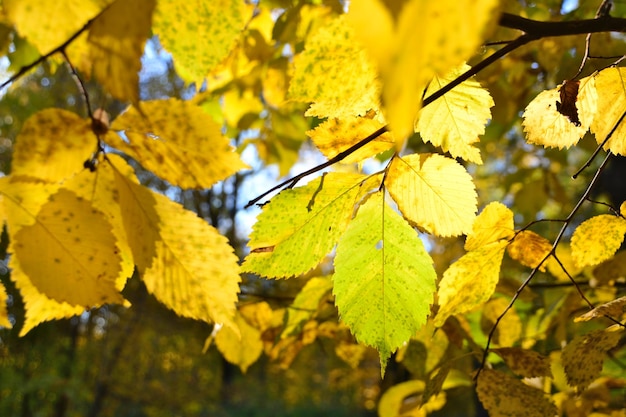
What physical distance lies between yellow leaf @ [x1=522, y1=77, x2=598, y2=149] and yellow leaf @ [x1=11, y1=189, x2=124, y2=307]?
0.40 meters

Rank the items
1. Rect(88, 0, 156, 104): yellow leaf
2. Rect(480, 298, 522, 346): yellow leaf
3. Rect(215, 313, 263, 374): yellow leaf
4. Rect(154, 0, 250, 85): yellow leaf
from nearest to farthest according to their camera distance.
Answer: Rect(88, 0, 156, 104): yellow leaf
Rect(154, 0, 250, 85): yellow leaf
Rect(480, 298, 522, 346): yellow leaf
Rect(215, 313, 263, 374): yellow leaf

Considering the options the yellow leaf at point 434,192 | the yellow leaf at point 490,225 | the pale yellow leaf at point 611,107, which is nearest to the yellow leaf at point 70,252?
the yellow leaf at point 434,192

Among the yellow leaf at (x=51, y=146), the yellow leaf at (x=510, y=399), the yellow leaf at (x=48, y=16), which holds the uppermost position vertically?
the yellow leaf at (x=48, y=16)

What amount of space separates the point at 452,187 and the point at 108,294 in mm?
307

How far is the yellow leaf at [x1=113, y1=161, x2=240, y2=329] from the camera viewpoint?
41 centimetres

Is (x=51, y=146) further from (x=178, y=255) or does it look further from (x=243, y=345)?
(x=243, y=345)

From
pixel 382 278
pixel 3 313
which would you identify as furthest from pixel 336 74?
pixel 3 313

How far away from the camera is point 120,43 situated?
28 centimetres

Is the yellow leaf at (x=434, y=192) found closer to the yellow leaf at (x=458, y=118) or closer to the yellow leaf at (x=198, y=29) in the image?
the yellow leaf at (x=458, y=118)

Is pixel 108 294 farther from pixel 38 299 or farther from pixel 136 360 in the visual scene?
pixel 136 360

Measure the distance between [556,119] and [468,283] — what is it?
0.19 m

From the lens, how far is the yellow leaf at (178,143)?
0.43 m

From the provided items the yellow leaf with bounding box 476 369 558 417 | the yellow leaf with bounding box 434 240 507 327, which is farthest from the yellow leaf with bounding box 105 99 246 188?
the yellow leaf with bounding box 476 369 558 417

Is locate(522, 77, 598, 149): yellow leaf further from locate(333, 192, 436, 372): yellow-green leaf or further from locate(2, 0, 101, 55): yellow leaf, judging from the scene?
locate(2, 0, 101, 55): yellow leaf
